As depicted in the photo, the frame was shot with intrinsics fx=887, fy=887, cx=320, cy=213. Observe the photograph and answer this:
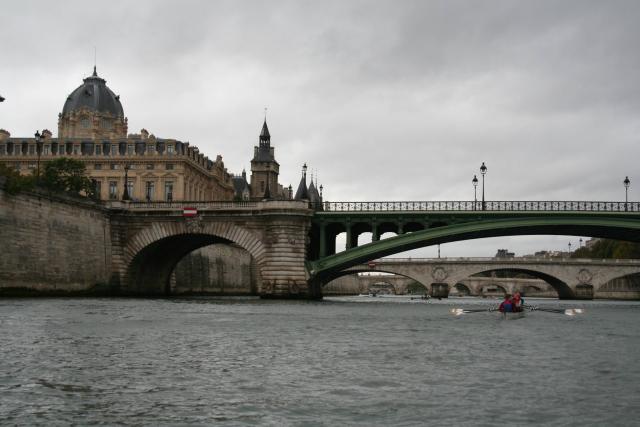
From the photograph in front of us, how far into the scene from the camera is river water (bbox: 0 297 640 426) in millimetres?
18438

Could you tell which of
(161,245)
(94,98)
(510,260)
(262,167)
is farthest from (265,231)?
(262,167)

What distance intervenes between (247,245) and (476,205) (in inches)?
793

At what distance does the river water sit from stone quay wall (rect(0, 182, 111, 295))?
24.1m

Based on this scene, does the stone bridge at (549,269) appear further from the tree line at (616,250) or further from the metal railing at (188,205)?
the metal railing at (188,205)

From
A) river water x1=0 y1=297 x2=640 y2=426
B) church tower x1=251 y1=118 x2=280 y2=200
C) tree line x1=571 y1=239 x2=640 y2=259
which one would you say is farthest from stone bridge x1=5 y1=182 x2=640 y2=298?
tree line x1=571 y1=239 x2=640 y2=259

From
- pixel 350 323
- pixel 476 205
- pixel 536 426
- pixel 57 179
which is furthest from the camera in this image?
pixel 57 179

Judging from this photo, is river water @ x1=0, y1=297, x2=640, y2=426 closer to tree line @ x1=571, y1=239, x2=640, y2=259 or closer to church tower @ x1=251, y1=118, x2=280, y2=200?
church tower @ x1=251, y1=118, x2=280, y2=200

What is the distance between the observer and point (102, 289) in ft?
255

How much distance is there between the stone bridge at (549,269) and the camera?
136 meters

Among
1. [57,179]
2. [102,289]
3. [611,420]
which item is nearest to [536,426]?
[611,420]

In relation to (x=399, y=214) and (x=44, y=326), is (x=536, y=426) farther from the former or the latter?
(x=399, y=214)

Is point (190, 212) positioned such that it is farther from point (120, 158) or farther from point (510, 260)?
point (510, 260)

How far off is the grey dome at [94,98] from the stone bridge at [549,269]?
48664 mm

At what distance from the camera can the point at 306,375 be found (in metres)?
24.1
